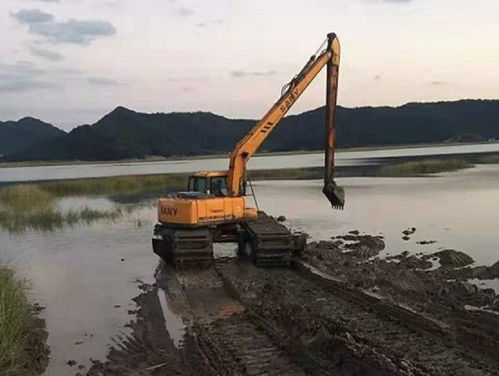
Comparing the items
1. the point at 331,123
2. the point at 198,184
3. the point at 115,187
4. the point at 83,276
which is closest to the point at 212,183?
the point at 198,184

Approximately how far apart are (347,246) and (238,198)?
4.40 metres

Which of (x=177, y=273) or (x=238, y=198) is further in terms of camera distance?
(x=238, y=198)

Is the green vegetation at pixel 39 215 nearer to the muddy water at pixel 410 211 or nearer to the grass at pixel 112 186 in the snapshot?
the muddy water at pixel 410 211

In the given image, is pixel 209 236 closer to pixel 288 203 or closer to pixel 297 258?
pixel 297 258

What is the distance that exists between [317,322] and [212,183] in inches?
335

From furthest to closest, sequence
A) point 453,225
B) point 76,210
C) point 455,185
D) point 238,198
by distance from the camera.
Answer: point 455,185 → point 76,210 → point 453,225 → point 238,198

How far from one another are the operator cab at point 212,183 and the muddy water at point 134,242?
2320 mm

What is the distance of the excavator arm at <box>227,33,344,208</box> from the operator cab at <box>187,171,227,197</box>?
217 millimetres

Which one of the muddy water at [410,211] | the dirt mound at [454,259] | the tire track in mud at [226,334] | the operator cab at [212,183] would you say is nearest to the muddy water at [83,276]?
the tire track in mud at [226,334]

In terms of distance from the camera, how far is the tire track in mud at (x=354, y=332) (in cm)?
838

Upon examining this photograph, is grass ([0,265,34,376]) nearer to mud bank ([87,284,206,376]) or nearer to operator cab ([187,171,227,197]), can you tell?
mud bank ([87,284,206,376])

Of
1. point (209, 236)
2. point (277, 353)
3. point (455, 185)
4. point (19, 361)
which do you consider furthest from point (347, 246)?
point (455, 185)

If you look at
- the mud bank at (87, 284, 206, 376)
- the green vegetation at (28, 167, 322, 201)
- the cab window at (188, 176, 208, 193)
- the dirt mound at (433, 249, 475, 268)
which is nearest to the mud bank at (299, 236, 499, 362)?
the dirt mound at (433, 249, 475, 268)

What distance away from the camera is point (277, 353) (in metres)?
9.71
